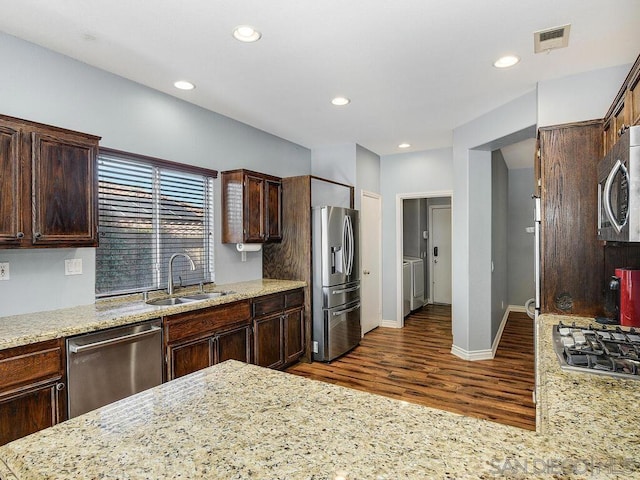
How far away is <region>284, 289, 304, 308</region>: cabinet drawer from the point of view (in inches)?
157

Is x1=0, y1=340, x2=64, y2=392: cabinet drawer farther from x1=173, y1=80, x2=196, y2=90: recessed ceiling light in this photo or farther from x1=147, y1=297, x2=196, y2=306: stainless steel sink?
x1=173, y1=80, x2=196, y2=90: recessed ceiling light

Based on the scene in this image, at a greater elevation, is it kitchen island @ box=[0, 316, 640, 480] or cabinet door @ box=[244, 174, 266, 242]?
cabinet door @ box=[244, 174, 266, 242]

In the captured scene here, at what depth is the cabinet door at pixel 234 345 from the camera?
10.3 ft

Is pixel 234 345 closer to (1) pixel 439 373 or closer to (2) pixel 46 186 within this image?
(2) pixel 46 186

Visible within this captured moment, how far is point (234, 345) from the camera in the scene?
330 centimetres

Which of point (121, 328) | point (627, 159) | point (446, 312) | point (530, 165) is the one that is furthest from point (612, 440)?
point (530, 165)

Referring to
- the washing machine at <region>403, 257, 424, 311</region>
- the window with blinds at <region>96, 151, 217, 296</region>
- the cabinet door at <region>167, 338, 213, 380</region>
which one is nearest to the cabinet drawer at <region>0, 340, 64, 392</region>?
the cabinet door at <region>167, 338, 213, 380</region>

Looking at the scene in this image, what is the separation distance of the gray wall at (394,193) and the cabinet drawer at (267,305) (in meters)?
2.36

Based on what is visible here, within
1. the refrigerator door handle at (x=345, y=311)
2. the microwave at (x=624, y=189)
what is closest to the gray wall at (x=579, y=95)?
the microwave at (x=624, y=189)

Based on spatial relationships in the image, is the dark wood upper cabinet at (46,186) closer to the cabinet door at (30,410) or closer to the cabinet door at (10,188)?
the cabinet door at (10,188)

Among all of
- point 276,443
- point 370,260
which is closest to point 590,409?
point 276,443

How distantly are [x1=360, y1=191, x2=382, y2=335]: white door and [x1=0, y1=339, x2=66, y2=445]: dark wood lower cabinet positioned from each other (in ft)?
12.2

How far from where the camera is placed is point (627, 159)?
129cm

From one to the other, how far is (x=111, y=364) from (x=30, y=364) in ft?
1.46
